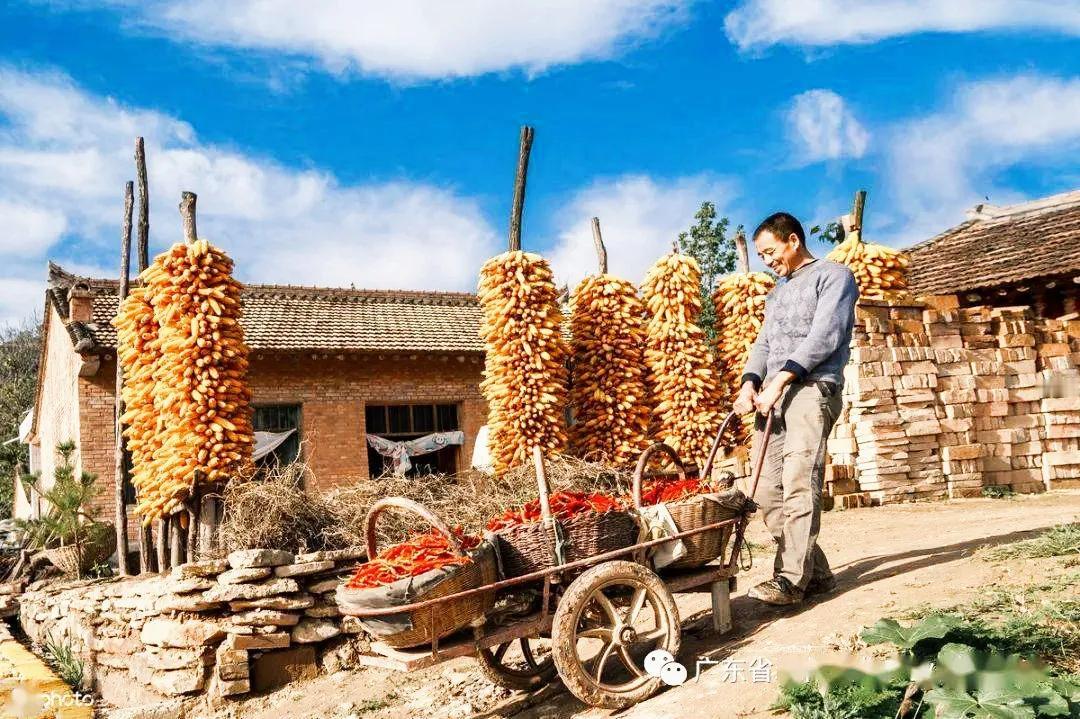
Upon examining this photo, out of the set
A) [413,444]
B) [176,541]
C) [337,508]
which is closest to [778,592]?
[337,508]

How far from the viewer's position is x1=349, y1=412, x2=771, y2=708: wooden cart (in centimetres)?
393

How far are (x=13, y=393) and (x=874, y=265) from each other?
32.2 m

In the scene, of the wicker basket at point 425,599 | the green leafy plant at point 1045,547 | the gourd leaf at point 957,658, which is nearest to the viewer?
the gourd leaf at point 957,658

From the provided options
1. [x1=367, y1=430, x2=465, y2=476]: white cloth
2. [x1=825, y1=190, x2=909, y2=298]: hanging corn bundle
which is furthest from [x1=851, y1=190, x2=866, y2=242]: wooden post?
[x1=367, y1=430, x2=465, y2=476]: white cloth

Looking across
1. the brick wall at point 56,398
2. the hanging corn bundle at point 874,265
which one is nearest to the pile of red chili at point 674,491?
the hanging corn bundle at point 874,265

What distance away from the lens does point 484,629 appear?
4055mm

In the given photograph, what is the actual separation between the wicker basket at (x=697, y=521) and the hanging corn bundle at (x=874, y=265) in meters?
6.57

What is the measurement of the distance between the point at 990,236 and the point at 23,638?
16.7 metres

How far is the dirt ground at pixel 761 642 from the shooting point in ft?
12.9

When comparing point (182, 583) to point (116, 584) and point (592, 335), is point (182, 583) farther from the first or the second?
point (592, 335)

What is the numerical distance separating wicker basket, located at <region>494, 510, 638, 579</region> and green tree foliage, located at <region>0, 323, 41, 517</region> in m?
25.3

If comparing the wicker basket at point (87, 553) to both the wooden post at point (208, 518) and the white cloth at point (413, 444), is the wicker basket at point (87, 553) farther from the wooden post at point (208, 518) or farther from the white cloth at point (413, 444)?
the white cloth at point (413, 444)

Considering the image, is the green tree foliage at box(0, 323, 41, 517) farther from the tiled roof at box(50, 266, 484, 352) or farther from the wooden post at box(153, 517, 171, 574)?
the wooden post at box(153, 517, 171, 574)

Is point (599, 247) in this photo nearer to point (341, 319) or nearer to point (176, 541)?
point (176, 541)
